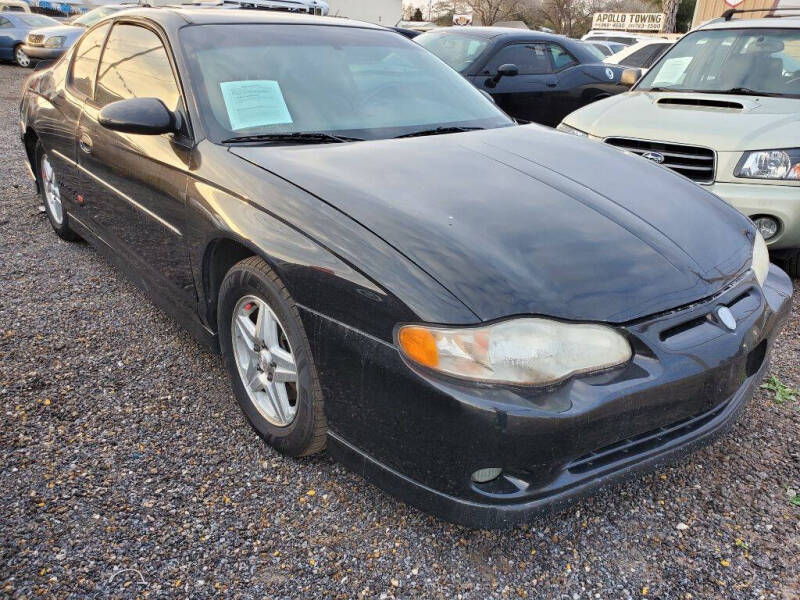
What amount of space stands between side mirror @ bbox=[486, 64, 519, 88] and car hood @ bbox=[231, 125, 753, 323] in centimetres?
437

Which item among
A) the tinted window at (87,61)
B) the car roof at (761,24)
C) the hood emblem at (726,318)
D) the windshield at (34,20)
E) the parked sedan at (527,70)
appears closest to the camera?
the hood emblem at (726,318)

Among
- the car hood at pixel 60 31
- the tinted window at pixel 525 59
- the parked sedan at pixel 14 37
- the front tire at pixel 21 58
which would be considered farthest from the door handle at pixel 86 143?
the front tire at pixel 21 58

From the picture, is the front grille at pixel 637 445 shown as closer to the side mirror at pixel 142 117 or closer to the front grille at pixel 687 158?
the side mirror at pixel 142 117

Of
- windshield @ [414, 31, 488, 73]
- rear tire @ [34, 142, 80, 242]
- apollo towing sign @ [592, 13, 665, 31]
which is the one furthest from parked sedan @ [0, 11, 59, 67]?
apollo towing sign @ [592, 13, 665, 31]

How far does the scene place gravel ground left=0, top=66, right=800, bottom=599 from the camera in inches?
71.8

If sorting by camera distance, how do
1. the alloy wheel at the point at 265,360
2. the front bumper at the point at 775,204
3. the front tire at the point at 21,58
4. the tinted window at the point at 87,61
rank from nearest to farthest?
the alloy wheel at the point at 265,360 → the tinted window at the point at 87,61 → the front bumper at the point at 775,204 → the front tire at the point at 21,58

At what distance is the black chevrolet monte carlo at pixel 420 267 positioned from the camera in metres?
1.70

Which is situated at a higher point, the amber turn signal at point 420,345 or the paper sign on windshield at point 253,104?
the paper sign on windshield at point 253,104

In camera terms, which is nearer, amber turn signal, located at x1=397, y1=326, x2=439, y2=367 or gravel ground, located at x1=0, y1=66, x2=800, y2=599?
amber turn signal, located at x1=397, y1=326, x2=439, y2=367

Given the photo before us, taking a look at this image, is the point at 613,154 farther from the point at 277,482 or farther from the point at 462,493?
the point at 277,482

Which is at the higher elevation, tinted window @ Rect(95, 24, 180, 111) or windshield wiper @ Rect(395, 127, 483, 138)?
tinted window @ Rect(95, 24, 180, 111)

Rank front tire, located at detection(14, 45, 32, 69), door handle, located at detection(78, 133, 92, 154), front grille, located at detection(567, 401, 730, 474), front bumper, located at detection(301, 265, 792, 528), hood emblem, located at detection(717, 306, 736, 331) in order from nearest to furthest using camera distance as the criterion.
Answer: front bumper, located at detection(301, 265, 792, 528), front grille, located at detection(567, 401, 730, 474), hood emblem, located at detection(717, 306, 736, 331), door handle, located at detection(78, 133, 92, 154), front tire, located at detection(14, 45, 32, 69)

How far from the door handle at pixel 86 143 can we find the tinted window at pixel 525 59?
15.9 ft

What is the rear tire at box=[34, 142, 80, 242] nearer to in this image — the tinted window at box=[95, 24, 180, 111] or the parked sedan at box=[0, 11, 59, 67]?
the tinted window at box=[95, 24, 180, 111]
